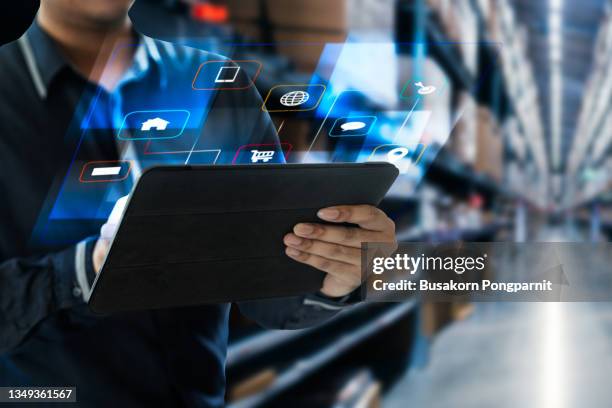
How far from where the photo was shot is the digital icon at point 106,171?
89cm

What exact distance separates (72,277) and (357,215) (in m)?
0.36

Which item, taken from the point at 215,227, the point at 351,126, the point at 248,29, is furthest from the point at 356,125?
the point at 248,29

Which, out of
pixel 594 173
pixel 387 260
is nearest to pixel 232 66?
pixel 387 260

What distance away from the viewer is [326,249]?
0.72 metres

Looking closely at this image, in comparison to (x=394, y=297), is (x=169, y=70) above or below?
above

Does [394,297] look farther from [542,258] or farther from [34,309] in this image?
[34,309]

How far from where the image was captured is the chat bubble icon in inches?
39.0

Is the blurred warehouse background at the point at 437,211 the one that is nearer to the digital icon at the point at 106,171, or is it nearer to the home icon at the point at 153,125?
the home icon at the point at 153,125

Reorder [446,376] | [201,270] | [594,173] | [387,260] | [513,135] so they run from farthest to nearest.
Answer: [594,173]
[513,135]
[446,376]
[387,260]
[201,270]

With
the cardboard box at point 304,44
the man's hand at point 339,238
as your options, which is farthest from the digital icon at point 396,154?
the cardboard box at point 304,44

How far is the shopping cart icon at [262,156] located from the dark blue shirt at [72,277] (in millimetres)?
23

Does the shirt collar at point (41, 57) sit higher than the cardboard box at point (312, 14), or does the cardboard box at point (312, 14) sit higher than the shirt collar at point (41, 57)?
the shirt collar at point (41, 57)

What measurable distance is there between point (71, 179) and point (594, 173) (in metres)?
11.5

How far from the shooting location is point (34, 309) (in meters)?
0.76
